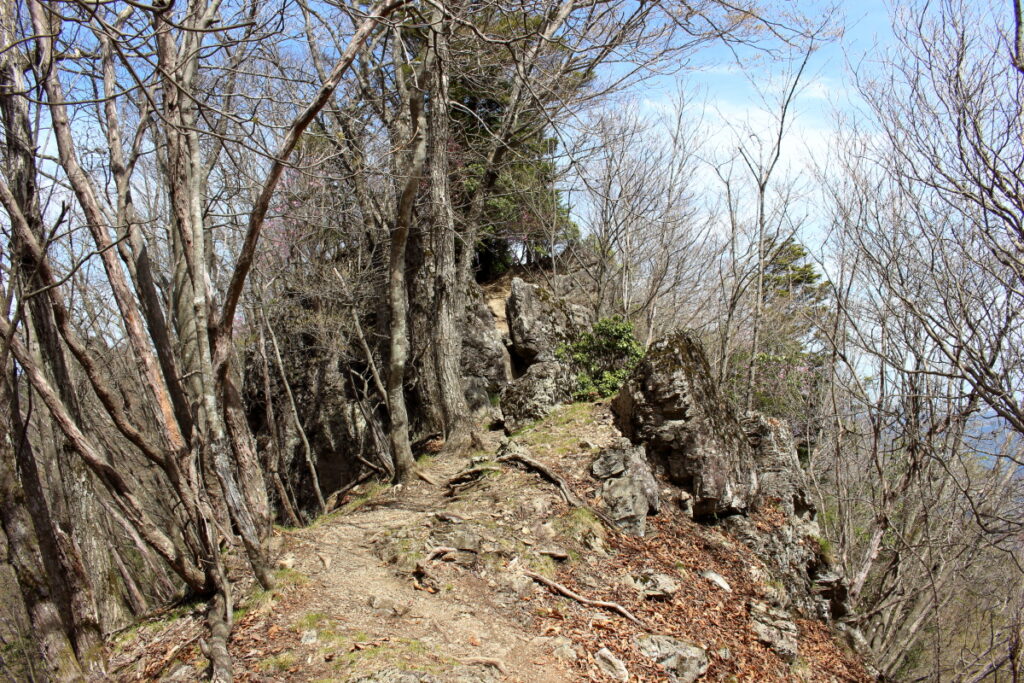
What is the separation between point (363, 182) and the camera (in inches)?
437

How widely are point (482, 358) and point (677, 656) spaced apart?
23.8ft

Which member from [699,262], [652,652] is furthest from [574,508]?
[699,262]

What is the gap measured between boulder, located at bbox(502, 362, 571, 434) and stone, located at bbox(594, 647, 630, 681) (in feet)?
15.8

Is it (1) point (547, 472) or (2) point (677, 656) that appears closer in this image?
(2) point (677, 656)

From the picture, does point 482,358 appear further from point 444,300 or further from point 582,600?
point 582,600

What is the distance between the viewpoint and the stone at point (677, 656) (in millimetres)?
5168

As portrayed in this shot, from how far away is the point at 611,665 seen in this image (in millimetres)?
4844

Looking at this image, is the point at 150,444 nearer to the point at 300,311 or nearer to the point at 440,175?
the point at 440,175

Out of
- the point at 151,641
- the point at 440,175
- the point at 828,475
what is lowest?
the point at 828,475

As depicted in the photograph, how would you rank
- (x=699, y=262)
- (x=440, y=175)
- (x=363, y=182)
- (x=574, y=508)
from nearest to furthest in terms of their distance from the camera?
1. (x=574, y=508)
2. (x=440, y=175)
3. (x=363, y=182)
4. (x=699, y=262)

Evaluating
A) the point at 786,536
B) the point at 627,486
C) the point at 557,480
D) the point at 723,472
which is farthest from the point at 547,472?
the point at 786,536

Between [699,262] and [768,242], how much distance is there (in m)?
2.56

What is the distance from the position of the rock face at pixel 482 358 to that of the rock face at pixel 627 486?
13.6 ft

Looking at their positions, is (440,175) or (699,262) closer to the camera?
(440,175)
